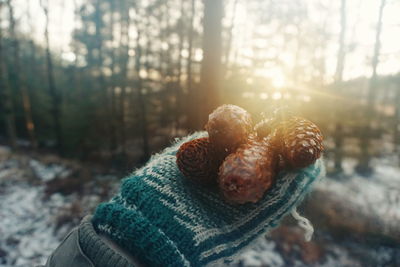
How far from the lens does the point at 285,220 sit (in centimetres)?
754

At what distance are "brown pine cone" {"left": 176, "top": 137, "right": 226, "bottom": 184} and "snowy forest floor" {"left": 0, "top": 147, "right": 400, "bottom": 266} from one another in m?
3.14

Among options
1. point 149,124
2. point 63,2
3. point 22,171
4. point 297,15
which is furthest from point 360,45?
point 63,2

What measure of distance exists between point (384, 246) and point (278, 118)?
7070mm

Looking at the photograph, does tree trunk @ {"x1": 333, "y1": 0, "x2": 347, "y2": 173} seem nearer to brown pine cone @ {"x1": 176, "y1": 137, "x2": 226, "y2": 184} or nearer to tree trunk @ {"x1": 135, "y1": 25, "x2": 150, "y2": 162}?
tree trunk @ {"x1": 135, "y1": 25, "x2": 150, "y2": 162}

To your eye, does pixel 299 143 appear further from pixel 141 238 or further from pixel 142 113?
pixel 142 113

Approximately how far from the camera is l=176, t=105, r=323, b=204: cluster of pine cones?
3.69 feet

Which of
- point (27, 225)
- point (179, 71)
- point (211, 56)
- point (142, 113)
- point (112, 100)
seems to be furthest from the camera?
point (179, 71)

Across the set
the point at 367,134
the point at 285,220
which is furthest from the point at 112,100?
the point at 367,134

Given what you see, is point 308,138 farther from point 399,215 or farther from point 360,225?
point 399,215

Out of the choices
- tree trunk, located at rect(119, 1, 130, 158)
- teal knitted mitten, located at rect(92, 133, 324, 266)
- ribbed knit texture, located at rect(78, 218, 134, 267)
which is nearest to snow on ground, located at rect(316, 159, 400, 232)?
teal knitted mitten, located at rect(92, 133, 324, 266)

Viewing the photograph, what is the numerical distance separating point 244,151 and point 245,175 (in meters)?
0.13

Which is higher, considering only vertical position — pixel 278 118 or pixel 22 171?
pixel 278 118

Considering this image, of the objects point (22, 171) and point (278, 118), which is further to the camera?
point (22, 171)

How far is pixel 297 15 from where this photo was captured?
17203 mm
